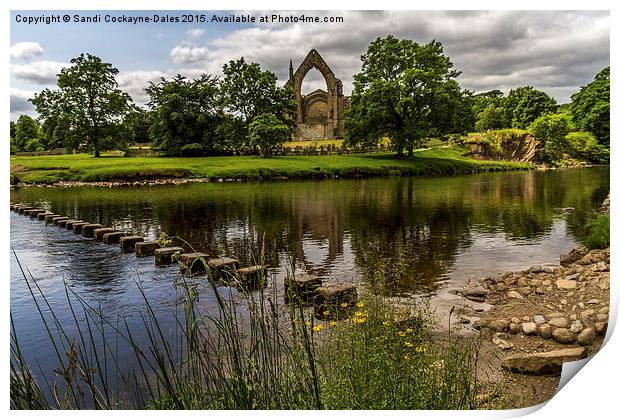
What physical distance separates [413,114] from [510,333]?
18.3 meters

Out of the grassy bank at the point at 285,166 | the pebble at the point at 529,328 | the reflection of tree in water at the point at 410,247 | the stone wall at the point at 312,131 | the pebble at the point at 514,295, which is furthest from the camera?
the stone wall at the point at 312,131

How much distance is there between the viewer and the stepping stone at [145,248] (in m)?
7.98

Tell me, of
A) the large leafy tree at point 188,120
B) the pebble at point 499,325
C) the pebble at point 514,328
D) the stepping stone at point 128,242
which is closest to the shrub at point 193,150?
the large leafy tree at point 188,120

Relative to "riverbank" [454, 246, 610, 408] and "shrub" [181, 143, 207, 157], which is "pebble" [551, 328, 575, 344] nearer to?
"riverbank" [454, 246, 610, 408]

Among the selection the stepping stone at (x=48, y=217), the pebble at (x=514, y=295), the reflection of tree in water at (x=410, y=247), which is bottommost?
the reflection of tree in water at (x=410, y=247)

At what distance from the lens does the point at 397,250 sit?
28.2 feet

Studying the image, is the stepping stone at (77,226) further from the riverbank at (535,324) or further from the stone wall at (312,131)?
the stone wall at (312,131)

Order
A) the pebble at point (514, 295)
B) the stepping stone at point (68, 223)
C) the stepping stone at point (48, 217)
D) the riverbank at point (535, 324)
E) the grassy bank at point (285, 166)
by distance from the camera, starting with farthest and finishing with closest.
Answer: the grassy bank at point (285, 166)
the stepping stone at point (48, 217)
the stepping stone at point (68, 223)
the pebble at point (514, 295)
the riverbank at point (535, 324)

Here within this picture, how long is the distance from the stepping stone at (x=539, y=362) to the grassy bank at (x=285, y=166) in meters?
9.32

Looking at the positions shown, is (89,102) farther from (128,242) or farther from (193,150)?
(193,150)

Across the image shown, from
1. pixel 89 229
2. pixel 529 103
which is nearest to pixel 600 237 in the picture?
pixel 529 103

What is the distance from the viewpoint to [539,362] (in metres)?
4.03
